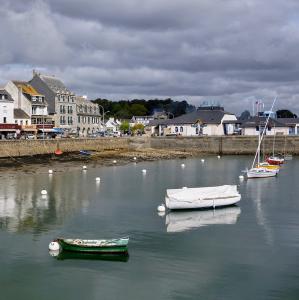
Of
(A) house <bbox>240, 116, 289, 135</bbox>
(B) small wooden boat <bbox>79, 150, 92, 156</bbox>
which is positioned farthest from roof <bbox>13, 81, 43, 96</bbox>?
(A) house <bbox>240, 116, 289, 135</bbox>

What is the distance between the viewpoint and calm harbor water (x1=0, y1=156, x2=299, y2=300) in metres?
20.4

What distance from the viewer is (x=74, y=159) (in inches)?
2958

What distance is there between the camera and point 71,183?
50781 millimetres

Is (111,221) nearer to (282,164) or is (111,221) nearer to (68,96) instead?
(282,164)

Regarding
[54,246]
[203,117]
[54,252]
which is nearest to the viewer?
[54,252]

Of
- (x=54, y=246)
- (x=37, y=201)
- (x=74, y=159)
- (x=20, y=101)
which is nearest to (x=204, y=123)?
(x=20, y=101)

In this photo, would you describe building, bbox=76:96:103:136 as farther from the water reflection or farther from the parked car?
the water reflection

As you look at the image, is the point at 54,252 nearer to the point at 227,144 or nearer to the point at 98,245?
the point at 98,245

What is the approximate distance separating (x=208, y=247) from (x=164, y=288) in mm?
6459

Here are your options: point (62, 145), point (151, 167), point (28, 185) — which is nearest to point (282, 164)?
point (151, 167)

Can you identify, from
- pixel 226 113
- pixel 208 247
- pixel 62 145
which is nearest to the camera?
→ pixel 208 247

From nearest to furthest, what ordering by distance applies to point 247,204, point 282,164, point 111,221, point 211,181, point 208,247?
point 208,247
point 111,221
point 247,204
point 211,181
point 282,164

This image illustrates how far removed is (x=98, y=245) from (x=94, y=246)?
217 millimetres

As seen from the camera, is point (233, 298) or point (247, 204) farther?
point (247, 204)
